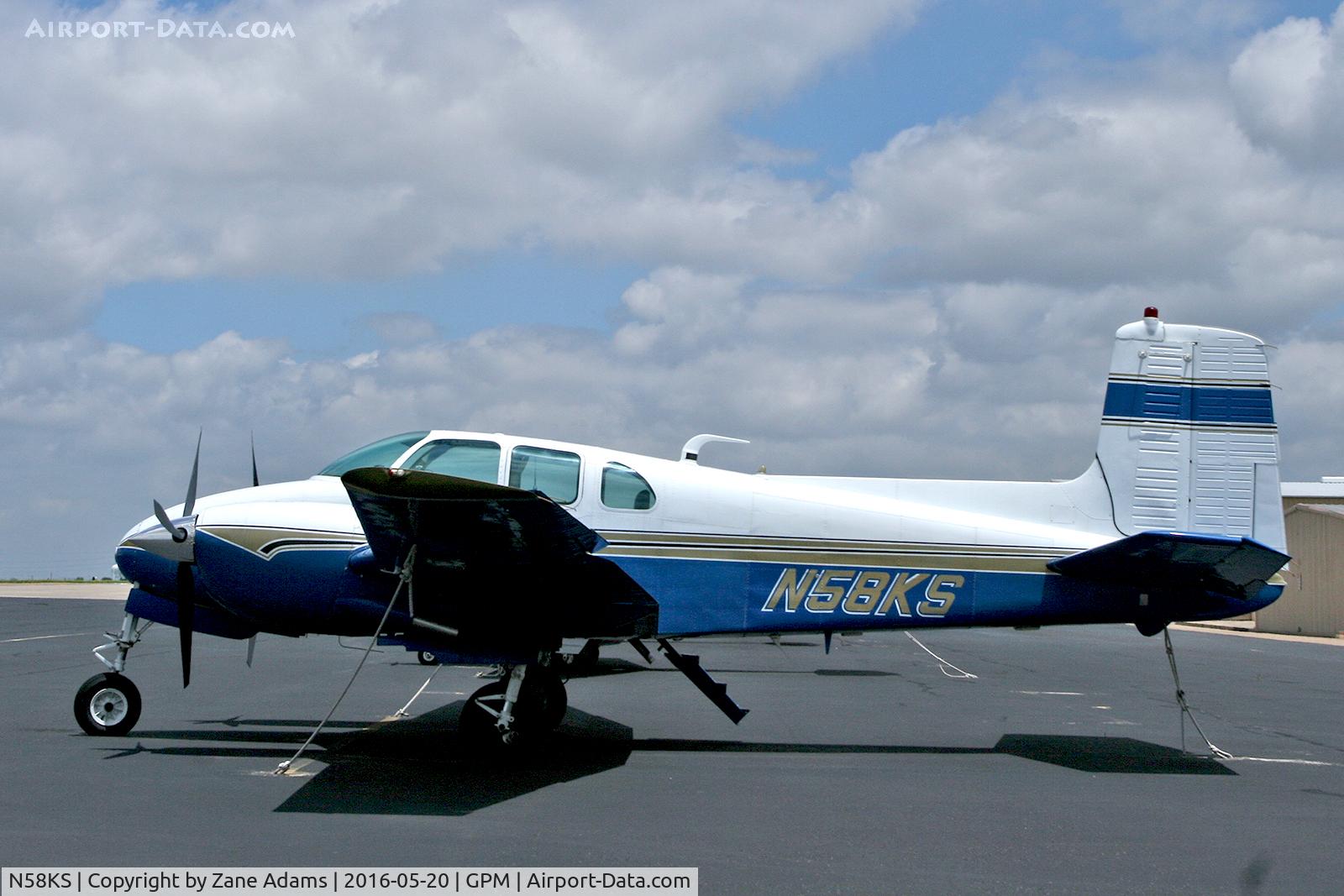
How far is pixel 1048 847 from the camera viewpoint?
6398 millimetres

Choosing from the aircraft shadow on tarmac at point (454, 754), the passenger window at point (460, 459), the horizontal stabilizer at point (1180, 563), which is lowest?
the aircraft shadow on tarmac at point (454, 754)

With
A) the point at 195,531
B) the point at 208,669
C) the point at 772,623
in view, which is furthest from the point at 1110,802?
the point at 208,669

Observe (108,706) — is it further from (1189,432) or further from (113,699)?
(1189,432)

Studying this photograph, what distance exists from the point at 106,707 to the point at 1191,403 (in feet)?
32.0

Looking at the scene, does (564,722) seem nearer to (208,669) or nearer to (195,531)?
(195,531)

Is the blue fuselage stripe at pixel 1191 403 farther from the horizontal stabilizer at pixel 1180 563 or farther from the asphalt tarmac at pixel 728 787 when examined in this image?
the asphalt tarmac at pixel 728 787

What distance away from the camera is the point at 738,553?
955 centimetres

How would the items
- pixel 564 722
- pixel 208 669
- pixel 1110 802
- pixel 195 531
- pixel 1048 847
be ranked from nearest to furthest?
pixel 1048 847 < pixel 1110 802 < pixel 195 531 < pixel 564 722 < pixel 208 669

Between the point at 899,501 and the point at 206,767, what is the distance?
19.7 ft

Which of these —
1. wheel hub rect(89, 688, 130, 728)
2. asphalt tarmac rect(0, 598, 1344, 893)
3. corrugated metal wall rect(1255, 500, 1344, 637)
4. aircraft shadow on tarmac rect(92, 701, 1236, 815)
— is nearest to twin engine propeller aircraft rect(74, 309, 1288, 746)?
wheel hub rect(89, 688, 130, 728)

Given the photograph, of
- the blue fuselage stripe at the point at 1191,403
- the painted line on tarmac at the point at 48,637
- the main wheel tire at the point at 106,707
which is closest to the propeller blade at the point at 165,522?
the main wheel tire at the point at 106,707

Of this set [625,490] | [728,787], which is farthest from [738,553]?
[728,787]

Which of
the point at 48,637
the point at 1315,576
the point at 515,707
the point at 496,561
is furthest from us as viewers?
the point at 1315,576

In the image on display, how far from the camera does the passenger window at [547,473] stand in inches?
368
